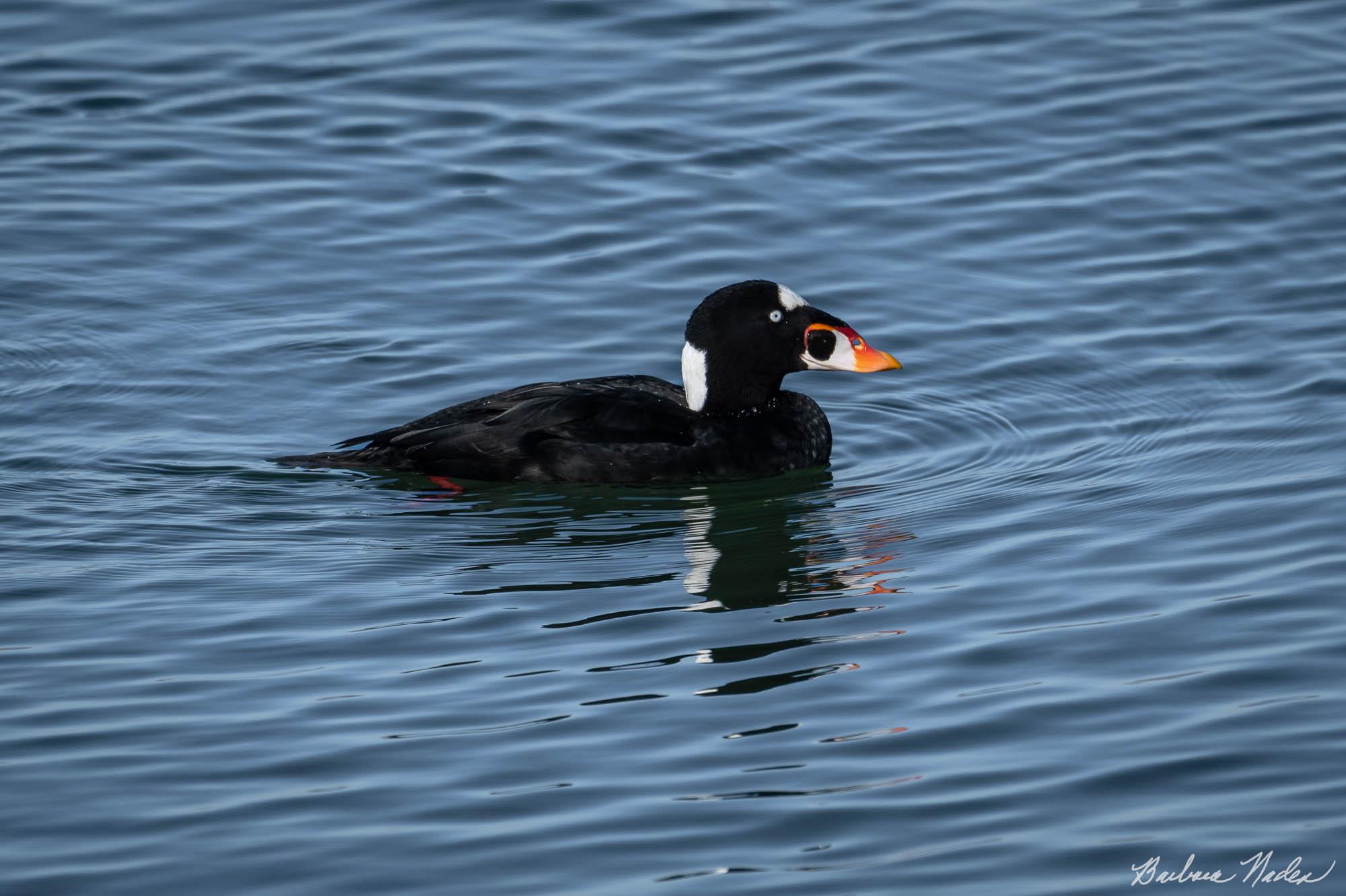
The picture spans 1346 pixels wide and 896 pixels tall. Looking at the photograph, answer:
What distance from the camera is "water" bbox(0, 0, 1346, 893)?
5449 mm

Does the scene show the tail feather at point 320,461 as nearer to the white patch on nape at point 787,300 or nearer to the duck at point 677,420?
the duck at point 677,420

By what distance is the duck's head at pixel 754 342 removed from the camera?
9.04 meters

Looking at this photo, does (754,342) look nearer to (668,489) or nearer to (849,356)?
(849,356)

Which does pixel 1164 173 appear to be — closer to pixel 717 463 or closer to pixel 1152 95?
pixel 1152 95

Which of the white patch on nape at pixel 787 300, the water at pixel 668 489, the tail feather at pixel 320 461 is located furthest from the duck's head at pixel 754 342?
the tail feather at pixel 320 461

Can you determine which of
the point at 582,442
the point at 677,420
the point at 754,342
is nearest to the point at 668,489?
the point at 677,420

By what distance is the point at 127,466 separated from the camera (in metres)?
8.70

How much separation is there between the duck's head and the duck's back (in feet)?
0.77

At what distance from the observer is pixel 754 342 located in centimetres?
908

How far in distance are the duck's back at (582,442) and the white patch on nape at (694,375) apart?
0.19 metres
